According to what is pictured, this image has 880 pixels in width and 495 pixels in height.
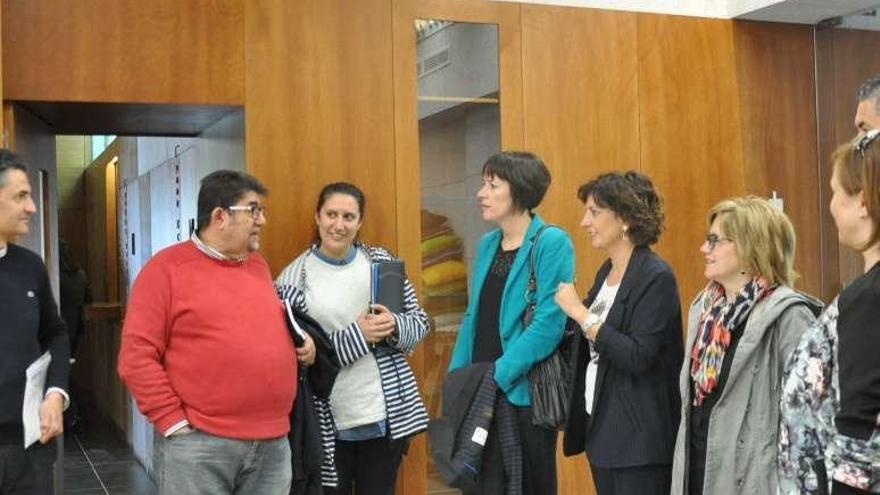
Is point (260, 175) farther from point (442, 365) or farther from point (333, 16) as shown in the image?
point (442, 365)

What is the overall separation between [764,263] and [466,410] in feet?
3.68

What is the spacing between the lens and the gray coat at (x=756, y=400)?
272 centimetres

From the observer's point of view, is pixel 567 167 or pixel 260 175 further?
pixel 567 167

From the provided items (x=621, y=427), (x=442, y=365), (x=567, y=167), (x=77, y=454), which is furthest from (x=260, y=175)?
(x=77, y=454)

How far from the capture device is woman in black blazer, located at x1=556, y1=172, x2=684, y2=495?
9.79 ft

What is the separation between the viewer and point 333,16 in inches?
171

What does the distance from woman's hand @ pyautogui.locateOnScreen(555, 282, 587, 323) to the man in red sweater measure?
92 cm

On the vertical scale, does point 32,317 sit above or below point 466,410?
above

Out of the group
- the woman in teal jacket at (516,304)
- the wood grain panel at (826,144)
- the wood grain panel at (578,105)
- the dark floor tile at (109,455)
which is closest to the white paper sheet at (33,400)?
the woman in teal jacket at (516,304)

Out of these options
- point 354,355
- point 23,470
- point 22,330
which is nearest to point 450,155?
point 354,355

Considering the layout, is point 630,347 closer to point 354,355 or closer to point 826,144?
point 354,355

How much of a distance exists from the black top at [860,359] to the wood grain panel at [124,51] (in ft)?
9.32

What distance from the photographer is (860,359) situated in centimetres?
197

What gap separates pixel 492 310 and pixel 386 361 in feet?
1.88
